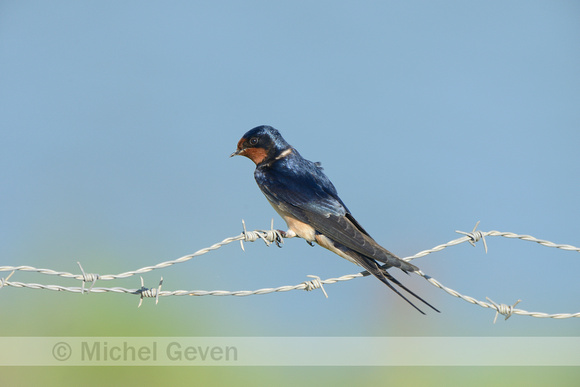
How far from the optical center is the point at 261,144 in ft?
12.9

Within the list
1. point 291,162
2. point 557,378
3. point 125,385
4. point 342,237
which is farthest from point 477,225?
point 125,385

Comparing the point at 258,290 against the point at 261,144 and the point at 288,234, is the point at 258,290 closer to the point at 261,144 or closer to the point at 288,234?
the point at 288,234

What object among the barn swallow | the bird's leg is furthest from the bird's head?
the bird's leg

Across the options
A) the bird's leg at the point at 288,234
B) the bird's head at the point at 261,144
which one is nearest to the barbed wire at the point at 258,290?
the bird's leg at the point at 288,234

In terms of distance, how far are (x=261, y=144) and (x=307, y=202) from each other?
2.18ft

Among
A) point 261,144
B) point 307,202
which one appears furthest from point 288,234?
point 261,144

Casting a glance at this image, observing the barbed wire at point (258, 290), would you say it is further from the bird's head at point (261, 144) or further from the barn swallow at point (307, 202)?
the bird's head at point (261, 144)

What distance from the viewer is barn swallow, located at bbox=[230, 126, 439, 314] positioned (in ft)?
10.1

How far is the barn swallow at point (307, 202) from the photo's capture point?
3.07m

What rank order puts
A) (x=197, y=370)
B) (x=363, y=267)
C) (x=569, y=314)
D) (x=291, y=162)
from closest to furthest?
(x=569, y=314), (x=363, y=267), (x=291, y=162), (x=197, y=370)

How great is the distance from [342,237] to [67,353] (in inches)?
61.3

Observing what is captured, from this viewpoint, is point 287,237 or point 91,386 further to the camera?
point 91,386

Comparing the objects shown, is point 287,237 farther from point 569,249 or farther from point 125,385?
point 125,385

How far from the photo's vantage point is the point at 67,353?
3359 millimetres
